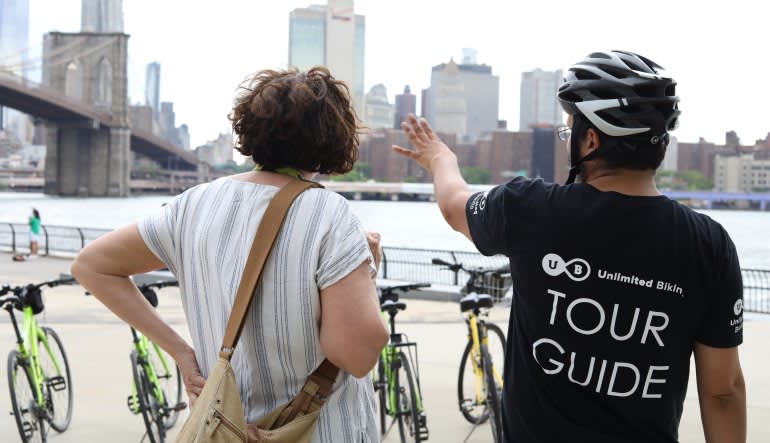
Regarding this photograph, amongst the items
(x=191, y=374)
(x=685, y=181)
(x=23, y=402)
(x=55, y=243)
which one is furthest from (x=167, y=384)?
(x=685, y=181)

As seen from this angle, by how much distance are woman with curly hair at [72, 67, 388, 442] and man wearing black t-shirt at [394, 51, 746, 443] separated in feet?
1.02

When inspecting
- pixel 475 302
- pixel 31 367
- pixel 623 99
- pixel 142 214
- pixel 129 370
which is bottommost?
pixel 142 214

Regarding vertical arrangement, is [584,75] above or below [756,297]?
above

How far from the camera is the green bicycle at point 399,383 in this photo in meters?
4.95

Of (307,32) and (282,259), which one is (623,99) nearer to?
(282,259)

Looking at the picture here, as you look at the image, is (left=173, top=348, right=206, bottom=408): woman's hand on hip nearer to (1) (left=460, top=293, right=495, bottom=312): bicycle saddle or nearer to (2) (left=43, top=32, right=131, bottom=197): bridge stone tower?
(1) (left=460, top=293, right=495, bottom=312): bicycle saddle

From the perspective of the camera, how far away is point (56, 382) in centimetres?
514

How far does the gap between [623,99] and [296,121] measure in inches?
26.2

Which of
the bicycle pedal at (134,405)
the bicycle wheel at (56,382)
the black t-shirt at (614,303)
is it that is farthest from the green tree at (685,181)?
the black t-shirt at (614,303)

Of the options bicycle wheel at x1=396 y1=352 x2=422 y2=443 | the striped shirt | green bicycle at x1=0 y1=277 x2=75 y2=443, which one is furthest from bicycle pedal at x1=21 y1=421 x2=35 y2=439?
the striped shirt

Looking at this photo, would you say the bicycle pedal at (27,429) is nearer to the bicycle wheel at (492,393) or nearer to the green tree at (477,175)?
the bicycle wheel at (492,393)

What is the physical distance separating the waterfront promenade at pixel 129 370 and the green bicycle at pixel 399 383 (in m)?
0.52

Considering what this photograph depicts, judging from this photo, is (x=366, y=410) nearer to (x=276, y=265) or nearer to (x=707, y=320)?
(x=276, y=265)

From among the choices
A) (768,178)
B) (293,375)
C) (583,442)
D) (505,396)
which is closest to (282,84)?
(293,375)
